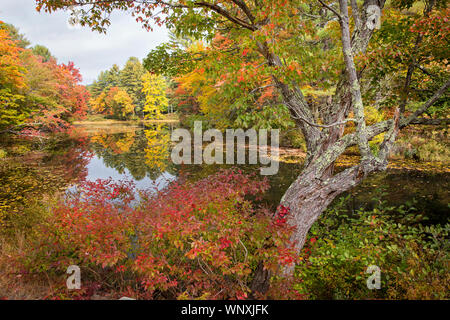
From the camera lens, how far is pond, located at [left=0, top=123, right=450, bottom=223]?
712 cm

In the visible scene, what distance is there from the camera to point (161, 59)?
172 inches

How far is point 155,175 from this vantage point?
10.4 meters

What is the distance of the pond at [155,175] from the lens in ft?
23.4
